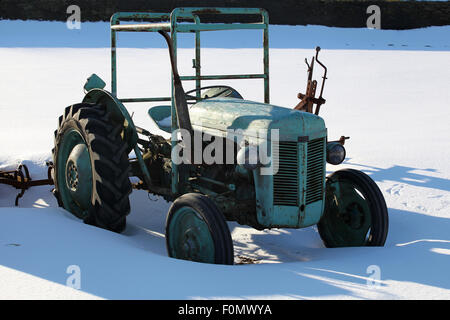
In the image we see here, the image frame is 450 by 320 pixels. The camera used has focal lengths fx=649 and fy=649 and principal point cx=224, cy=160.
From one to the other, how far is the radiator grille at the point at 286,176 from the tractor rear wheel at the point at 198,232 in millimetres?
557

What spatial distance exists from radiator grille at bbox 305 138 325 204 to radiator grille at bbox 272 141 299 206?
0.12 m

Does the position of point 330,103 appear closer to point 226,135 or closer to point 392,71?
point 392,71

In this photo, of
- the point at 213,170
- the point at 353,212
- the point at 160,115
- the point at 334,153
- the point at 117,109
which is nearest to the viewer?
the point at 334,153

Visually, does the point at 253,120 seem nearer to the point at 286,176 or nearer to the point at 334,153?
the point at 286,176

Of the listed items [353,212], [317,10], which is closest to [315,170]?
[353,212]

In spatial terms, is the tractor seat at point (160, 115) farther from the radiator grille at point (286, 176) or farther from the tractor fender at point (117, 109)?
the radiator grille at point (286, 176)

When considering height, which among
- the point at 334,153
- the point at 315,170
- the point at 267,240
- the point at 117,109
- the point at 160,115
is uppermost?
the point at 117,109

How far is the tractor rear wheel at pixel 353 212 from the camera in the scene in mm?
5117

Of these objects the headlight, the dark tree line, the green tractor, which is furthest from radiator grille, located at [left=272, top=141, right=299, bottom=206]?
the dark tree line

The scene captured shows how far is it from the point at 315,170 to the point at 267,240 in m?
1.17

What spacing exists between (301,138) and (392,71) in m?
12.7

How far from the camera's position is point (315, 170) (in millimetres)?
4910

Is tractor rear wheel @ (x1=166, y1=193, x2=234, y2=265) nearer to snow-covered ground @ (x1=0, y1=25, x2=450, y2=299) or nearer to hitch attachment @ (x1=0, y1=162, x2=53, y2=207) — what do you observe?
snow-covered ground @ (x1=0, y1=25, x2=450, y2=299)
